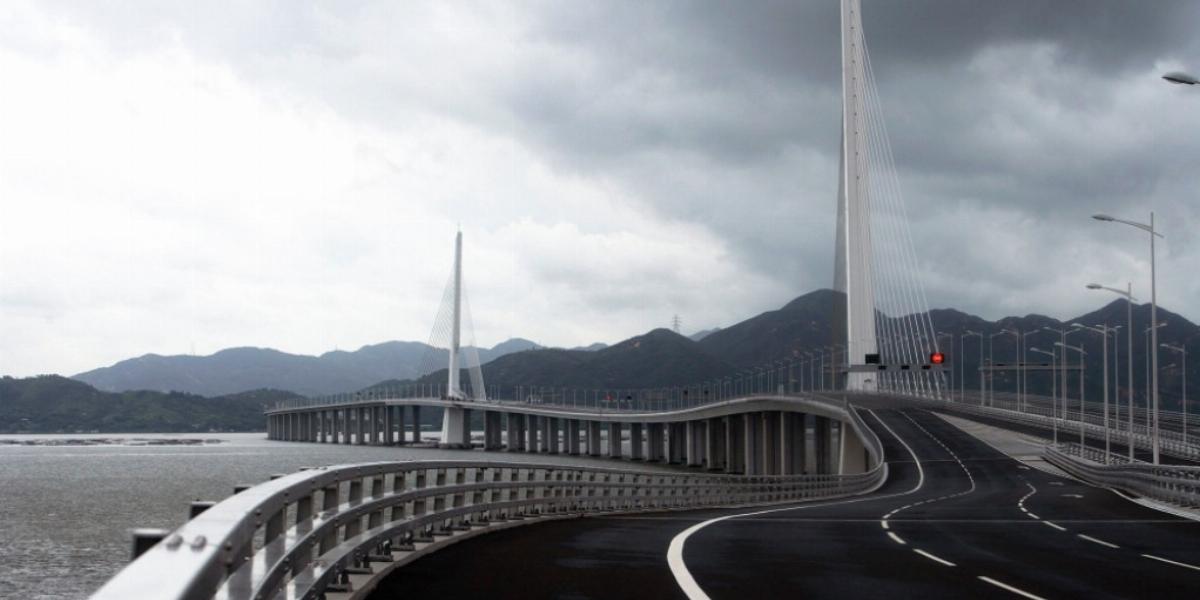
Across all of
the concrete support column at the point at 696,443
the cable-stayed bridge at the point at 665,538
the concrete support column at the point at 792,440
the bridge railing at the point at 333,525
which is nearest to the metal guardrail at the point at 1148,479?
the cable-stayed bridge at the point at 665,538

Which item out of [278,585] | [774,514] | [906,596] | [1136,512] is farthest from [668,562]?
[1136,512]

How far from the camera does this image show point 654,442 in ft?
588

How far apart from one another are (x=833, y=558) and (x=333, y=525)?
336 inches

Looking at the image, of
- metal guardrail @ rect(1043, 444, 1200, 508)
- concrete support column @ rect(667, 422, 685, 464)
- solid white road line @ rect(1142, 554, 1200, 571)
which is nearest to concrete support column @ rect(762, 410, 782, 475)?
concrete support column @ rect(667, 422, 685, 464)

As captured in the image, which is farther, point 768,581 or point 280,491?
point 768,581

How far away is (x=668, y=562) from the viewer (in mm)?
16141

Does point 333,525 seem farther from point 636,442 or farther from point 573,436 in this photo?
point 636,442

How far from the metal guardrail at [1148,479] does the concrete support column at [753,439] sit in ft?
218

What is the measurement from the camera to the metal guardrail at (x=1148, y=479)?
1382 inches

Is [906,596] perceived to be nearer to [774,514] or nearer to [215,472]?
[774,514]

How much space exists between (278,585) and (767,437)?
123235mm

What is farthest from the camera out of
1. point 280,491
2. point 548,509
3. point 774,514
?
point 774,514

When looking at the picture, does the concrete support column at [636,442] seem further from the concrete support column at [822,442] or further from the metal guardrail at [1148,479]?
the metal guardrail at [1148,479]

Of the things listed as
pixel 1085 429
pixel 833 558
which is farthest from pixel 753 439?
pixel 833 558
